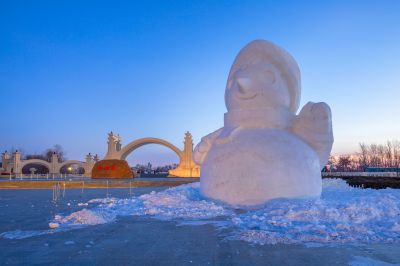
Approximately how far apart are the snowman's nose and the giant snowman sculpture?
0.08 feet

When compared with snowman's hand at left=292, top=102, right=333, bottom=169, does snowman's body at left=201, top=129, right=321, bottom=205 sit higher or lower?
lower

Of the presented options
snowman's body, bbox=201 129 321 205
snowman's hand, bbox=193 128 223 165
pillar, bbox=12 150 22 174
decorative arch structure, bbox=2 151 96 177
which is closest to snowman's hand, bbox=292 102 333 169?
snowman's body, bbox=201 129 321 205

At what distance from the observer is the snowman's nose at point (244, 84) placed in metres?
7.76

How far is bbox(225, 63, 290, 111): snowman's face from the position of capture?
26.1 ft

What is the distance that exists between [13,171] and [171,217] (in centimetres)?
3807

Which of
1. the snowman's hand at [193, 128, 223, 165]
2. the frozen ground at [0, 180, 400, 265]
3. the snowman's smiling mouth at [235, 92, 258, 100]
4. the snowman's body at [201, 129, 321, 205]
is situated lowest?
the frozen ground at [0, 180, 400, 265]

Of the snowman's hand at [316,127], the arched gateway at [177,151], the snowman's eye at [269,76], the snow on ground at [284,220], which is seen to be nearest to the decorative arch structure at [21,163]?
the arched gateway at [177,151]

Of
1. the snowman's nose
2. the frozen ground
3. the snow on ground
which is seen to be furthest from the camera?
the snowman's nose

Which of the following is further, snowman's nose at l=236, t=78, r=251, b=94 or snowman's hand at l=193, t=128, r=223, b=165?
snowman's hand at l=193, t=128, r=223, b=165

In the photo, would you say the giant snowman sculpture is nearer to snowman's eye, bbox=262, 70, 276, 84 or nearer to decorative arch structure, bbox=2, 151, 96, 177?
snowman's eye, bbox=262, 70, 276, 84

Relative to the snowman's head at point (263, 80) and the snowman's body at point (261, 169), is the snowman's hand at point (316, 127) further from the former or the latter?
the snowman's head at point (263, 80)

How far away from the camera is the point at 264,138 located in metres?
7.59

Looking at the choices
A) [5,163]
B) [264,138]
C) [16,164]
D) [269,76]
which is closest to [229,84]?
[269,76]

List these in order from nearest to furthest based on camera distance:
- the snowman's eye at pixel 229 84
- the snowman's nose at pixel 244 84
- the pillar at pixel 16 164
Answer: the snowman's nose at pixel 244 84, the snowman's eye at pixel 229 84, the pillar at pixel 16 164
